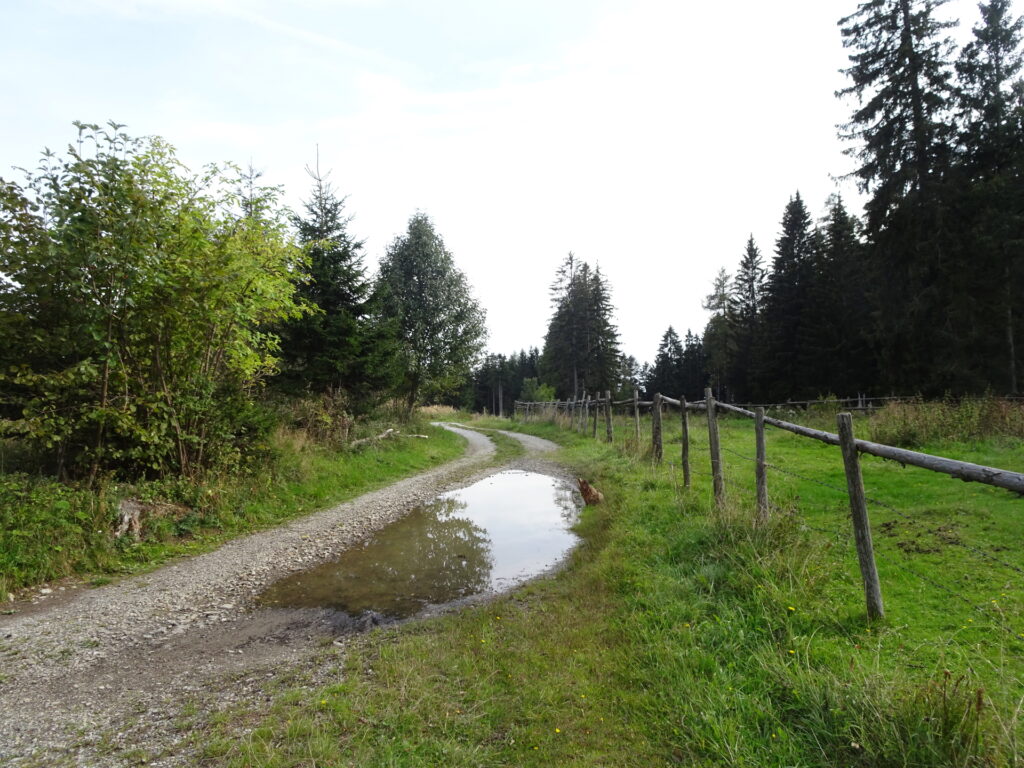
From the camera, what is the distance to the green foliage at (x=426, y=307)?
76.5 feet

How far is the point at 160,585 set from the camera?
5.94 m

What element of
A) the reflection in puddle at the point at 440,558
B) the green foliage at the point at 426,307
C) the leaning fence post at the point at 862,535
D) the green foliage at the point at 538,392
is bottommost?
the reflection in puddle at the point at 440,558

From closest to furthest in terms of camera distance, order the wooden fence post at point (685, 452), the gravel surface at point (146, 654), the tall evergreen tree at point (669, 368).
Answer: the gravel surface at point (146, 654) → the wooden fence post at point (685, 452) → the tall evergreen tree at point (669, 368)

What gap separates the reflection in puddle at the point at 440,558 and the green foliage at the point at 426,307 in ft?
42.8

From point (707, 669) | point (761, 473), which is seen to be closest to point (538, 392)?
point (761, 473)

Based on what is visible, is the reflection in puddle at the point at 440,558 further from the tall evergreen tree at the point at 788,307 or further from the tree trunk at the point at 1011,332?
the tall evergreen tree at the point at 788,307

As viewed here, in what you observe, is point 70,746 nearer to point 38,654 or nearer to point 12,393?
point 38,654

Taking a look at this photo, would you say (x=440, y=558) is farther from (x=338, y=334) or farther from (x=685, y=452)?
(x=338, y=334)

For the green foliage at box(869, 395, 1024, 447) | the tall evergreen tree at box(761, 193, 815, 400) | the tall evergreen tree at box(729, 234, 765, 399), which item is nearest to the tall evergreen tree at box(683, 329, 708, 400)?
the tall evergreen tree at box(729, 234, 765, 399)

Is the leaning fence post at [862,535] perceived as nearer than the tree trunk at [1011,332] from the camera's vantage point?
Yes

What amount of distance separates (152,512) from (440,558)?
4414 mm

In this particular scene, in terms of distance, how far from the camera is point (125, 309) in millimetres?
7133

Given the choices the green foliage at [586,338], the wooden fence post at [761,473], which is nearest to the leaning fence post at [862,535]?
the wooden fence post at [761,473]

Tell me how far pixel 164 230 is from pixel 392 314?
49.7ft
